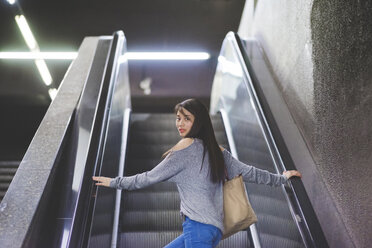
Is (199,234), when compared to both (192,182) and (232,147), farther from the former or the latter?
(232,147)

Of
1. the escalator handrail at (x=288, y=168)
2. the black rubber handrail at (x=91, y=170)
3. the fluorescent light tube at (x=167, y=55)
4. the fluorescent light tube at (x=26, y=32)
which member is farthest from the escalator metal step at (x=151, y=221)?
the fluorescent light tube at (x=26, y=32)

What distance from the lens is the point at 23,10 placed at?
30.8 feet

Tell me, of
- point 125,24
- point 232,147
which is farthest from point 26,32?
point 232,147

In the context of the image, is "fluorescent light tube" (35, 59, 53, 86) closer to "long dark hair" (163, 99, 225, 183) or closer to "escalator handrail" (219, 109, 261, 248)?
"escalator handrail" (219, 109, 261, 248)

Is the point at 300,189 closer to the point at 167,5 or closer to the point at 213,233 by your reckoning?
the point at 213,233

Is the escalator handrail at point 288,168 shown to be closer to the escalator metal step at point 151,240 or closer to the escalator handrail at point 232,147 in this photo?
the escalator handrail at point 232,147

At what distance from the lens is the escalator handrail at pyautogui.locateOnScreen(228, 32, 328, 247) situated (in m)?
2.59

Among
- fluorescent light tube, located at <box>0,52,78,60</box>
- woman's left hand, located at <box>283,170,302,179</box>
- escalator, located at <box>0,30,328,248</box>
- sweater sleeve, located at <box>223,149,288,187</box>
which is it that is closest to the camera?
sweater sleeve, located at <box>223,149,288,187</box>

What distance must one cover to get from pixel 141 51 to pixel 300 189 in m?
8.31

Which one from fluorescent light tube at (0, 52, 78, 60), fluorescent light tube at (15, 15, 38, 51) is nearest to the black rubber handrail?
fluorescent light tube at (15, 15, 38, 51)

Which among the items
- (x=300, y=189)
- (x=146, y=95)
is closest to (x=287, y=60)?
(x=300, y=189)

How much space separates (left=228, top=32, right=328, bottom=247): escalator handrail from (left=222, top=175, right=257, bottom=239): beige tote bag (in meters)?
0.39

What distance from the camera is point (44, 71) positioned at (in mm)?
11234

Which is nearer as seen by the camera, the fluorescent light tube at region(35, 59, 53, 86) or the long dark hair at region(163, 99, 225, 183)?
the long dark hair at region(163, 99, 225, 183)
